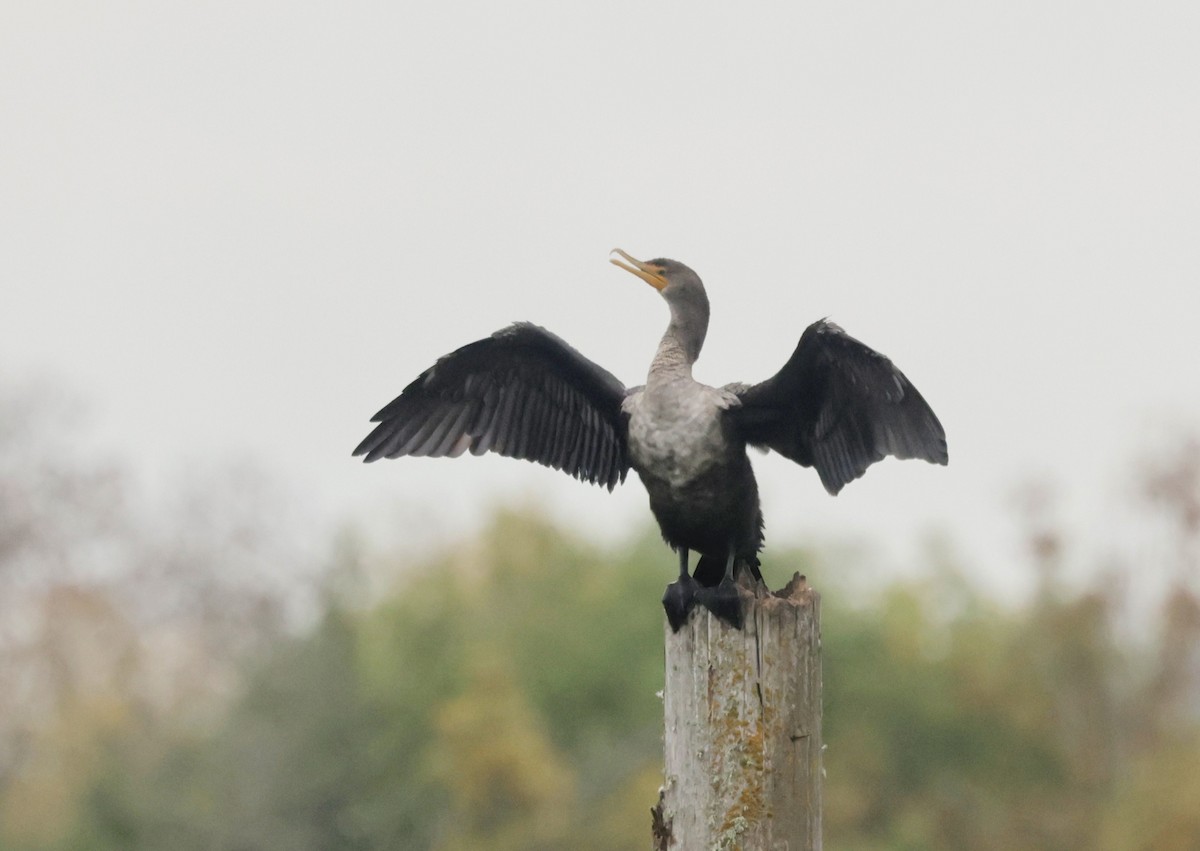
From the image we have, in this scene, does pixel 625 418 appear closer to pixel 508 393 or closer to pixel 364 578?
pixel 508 393

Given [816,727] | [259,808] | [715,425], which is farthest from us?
[259,808]

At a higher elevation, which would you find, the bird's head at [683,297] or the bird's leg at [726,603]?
the bird's head at [683,297]

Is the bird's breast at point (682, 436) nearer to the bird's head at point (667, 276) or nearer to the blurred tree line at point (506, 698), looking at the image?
the bird's head at point (667, 276)

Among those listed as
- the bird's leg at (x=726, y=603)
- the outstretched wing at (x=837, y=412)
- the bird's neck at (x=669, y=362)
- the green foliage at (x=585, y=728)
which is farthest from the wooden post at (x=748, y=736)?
the green foliage at (x=585, y=728)

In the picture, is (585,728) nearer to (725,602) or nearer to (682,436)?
(682,436)

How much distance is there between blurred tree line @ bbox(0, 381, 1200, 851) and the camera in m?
28.4

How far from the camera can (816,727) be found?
5531mm

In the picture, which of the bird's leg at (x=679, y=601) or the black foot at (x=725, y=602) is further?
the bird's leg at (x=679, y=601)

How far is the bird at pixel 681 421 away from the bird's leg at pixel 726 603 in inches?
0.4

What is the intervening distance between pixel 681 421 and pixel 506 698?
24828 millimetres

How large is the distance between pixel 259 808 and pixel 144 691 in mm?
13558

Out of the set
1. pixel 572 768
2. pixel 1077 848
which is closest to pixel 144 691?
pixel 572 768

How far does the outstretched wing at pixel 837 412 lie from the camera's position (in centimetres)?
666

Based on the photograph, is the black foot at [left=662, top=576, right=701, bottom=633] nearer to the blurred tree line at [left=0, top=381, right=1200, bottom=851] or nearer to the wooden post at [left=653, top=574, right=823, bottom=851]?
the wooden post at [left=653, top=574, right=823, bottom=851]
